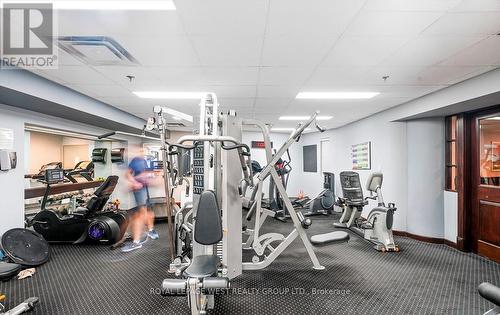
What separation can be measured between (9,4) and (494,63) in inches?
178

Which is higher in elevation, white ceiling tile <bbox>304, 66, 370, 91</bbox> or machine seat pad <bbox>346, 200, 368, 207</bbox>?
white ceiling tile <bbox>304, 66, 370, 91</bbox>

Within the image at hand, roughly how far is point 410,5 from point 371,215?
3.56 m

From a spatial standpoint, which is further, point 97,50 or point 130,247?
point 130,247

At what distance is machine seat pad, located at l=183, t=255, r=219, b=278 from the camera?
172 centimetres

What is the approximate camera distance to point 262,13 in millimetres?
1896

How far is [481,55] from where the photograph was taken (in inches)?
101

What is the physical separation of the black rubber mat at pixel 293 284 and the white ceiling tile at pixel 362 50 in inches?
99.8

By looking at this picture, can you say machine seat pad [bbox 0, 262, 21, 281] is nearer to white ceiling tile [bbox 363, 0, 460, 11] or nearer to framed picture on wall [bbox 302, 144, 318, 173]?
white ceiling tile [bbox 363, 0, 460, 11]

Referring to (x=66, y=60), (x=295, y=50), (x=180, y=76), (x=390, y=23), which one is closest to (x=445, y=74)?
(x=390, y=23)

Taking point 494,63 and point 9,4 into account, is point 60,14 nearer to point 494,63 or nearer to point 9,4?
point 9,4

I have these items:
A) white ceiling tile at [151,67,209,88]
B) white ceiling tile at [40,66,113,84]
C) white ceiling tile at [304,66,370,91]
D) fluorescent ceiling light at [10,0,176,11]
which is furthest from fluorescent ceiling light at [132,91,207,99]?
fluorescent ceiling light at [10,0,176,11]

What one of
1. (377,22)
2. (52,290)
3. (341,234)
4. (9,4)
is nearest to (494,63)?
(377,22)

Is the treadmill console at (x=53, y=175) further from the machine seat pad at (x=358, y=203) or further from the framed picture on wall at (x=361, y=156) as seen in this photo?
the framed picture on wall at (x=361, y=156)

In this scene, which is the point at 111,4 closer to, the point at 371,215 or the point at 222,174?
the point at 222,174
